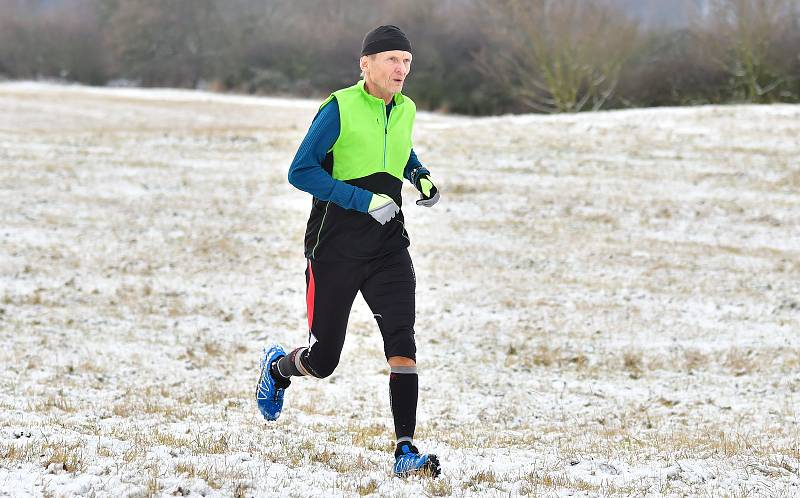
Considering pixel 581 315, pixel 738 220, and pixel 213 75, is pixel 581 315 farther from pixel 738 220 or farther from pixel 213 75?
pixel 213 75

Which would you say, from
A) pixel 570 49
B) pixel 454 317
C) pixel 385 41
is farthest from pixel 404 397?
pixel 570 49

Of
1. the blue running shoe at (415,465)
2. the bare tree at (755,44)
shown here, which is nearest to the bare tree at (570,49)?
the bare tree at (755,44)

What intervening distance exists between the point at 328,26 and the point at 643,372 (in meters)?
59.1

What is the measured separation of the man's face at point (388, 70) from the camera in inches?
204

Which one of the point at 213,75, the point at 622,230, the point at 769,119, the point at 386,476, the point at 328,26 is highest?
the point at 328,26

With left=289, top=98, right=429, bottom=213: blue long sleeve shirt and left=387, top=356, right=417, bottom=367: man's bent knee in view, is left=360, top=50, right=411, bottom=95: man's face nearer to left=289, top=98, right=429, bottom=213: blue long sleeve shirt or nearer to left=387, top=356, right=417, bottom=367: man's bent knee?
left=289, top=98, right=429, bottom=213: blue long sleeve shirt

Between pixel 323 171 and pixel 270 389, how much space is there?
75.0 inches

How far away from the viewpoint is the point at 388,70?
5.19 metres

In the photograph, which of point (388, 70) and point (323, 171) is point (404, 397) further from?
point (388, 70)

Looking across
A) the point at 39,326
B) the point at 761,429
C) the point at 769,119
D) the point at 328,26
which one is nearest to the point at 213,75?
the point at 328,26

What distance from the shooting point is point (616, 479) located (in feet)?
16.6

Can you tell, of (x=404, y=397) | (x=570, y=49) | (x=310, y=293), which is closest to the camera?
(x=404, y=397)

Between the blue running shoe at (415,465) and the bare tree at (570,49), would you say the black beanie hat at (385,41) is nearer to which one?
the blue running shoe at (415,465)

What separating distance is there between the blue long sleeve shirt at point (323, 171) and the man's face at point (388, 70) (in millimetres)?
316
